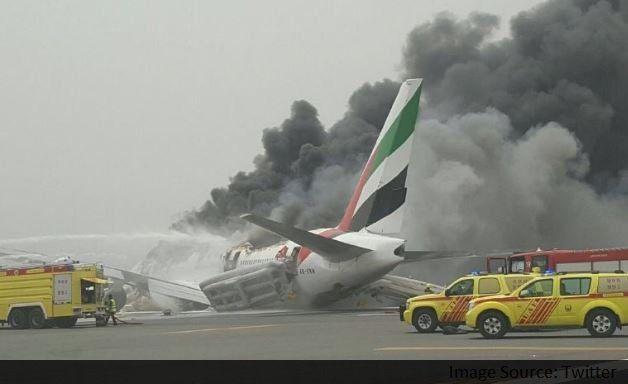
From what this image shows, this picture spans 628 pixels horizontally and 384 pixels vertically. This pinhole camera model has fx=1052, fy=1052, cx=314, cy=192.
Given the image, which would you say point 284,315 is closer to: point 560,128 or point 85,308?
point 85,308

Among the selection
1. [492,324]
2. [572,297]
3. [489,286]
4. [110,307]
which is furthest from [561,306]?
[110,307]

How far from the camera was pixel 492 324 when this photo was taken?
29.7 meters

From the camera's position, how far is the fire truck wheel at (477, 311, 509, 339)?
29.6 m

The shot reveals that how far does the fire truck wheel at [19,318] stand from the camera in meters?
43.7

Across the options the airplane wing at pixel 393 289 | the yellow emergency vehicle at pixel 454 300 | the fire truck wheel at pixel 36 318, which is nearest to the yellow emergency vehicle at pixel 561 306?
the yellow emergency vehicle at pixel 454 300

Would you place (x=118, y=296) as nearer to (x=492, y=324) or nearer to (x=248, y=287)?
(x=248, y=287)

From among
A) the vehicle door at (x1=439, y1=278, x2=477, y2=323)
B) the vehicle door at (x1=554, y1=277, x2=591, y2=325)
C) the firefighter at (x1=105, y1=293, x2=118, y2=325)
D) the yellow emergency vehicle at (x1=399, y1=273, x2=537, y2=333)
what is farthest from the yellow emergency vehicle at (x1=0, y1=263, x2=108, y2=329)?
the vehicle door at (x1=554, y1=277, x2=591, y2=325)

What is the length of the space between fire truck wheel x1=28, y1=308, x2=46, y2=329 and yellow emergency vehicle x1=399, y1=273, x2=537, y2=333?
56.0 ft

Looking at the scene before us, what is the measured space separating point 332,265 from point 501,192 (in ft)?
85.8

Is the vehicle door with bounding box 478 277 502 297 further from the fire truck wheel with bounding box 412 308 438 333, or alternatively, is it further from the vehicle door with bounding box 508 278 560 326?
the vehicle door with bounding box 508 278 560 326

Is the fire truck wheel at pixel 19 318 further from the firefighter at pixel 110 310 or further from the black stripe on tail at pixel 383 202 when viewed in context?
the black stripe on tail at pixel 383 202

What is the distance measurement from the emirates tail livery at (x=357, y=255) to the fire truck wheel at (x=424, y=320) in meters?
13.5
